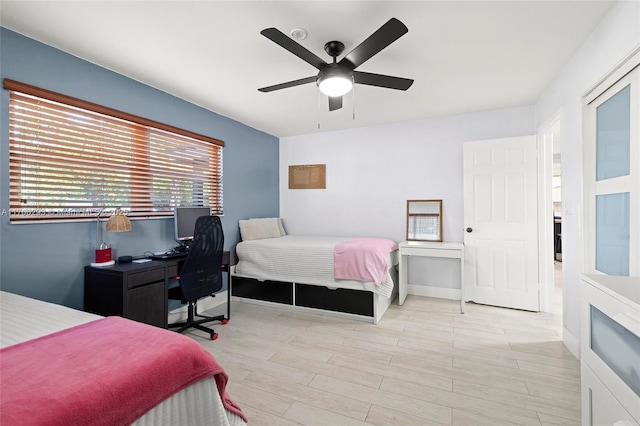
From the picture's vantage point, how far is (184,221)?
3004 mm

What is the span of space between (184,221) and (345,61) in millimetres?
2212

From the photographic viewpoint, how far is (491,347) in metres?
2.48

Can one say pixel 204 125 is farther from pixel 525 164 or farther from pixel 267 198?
pixel 525 164

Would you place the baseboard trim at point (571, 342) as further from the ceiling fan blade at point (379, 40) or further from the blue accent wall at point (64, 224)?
the blue accent wall at point (64, 224)

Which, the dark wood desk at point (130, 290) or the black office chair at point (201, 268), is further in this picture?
the black office chair at point (201, 268)

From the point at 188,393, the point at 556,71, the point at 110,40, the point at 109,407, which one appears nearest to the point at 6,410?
the point at 109,407

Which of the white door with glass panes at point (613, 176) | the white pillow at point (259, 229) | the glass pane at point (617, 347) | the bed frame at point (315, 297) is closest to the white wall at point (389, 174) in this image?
the white pillow at point (259, 229)

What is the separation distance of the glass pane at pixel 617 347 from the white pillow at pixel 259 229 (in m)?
3.50

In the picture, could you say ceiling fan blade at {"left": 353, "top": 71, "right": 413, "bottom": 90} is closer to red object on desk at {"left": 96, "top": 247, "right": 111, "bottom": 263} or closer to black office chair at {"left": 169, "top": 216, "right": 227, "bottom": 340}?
black office chair at {"left": 169, "top": 216, "right": 227, "bottom": 340}

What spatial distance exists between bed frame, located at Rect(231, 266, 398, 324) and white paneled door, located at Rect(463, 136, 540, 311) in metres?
1.07

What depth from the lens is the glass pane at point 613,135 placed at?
5.79 ft

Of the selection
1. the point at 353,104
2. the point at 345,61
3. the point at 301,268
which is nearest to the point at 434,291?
the point at 301,268

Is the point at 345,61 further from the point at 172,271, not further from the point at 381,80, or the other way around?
the point at 172,271

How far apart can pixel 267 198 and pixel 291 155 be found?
86 centimetres
